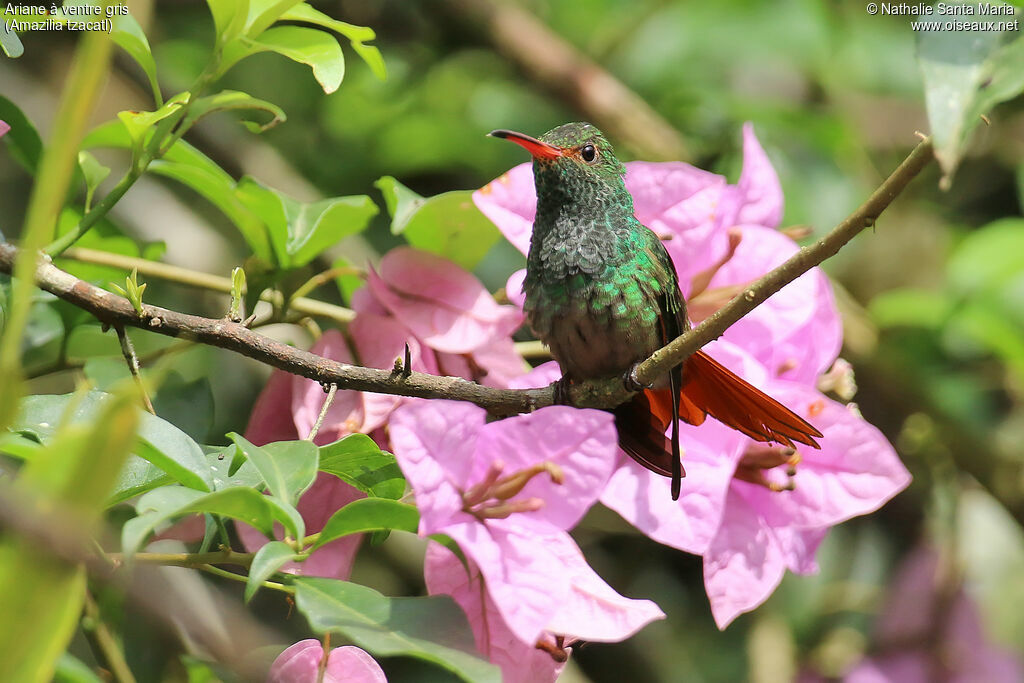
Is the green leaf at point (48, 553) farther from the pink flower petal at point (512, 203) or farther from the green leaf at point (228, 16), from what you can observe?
the pink flower petal at point (512, 203)

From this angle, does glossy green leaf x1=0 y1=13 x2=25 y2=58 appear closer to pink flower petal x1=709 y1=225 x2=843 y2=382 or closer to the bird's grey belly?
the bird's grey belly

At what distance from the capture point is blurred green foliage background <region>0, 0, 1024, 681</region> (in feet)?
8.04

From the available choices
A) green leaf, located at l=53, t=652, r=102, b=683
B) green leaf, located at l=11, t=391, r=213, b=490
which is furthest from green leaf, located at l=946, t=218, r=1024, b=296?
green leaf, located at l=53, t=652, r=102, b=683

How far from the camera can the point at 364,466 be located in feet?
3.39

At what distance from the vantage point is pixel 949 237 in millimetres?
2824

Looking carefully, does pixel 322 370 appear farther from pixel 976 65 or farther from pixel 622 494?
pixel 976 65

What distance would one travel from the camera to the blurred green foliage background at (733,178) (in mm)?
2451

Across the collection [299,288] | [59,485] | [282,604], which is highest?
[59,485]

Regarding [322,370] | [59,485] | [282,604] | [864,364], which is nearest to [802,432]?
[322,370]

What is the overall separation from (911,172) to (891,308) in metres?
1.80

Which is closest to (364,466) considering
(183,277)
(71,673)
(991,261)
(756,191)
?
(71,673)

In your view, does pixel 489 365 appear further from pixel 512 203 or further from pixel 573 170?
pixel 573 170

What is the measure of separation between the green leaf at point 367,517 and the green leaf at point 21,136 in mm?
820

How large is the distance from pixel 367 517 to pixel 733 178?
5.82 feet
